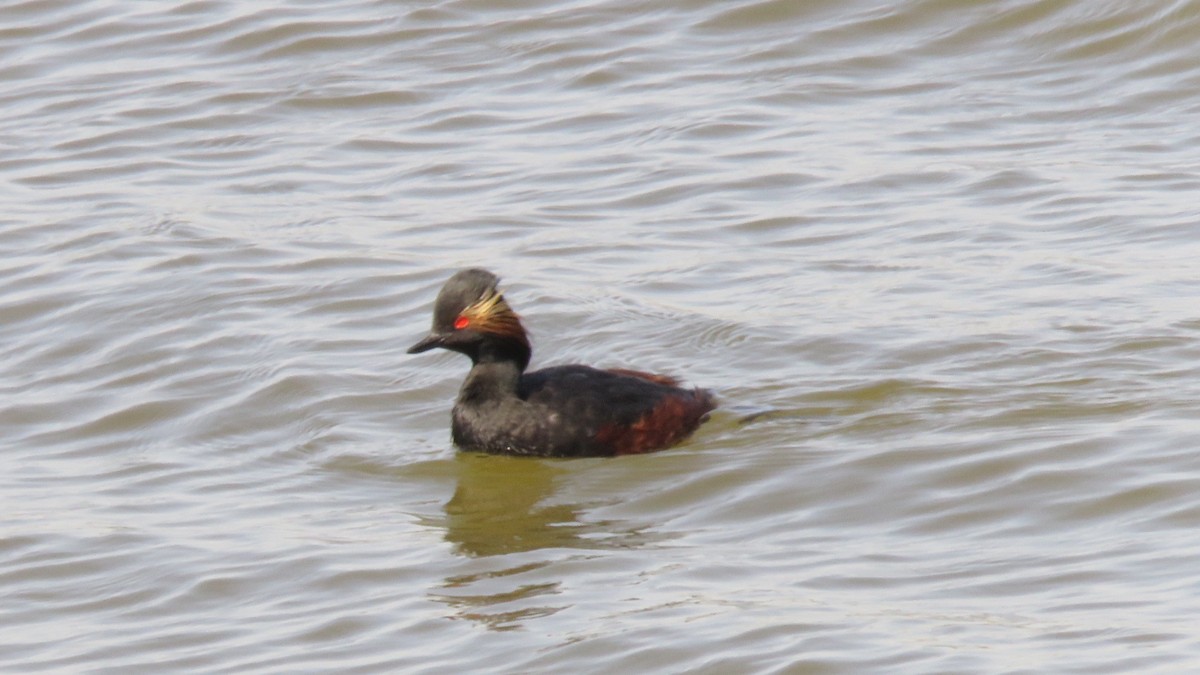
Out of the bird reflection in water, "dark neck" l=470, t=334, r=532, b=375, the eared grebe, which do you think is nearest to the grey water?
the bird reflection in water

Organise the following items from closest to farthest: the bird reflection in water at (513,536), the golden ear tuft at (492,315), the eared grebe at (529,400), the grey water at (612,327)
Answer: the grey water at (612,327) < the bird reflection in water at (513,536) < the eared grebe at (529,400) < the golden ear tuft at (492,315)

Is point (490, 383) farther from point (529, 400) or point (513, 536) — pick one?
point (513, 536)

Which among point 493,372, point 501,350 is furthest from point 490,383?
point 501,350

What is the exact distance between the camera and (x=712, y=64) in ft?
46.0

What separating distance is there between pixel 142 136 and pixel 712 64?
3.96 metres

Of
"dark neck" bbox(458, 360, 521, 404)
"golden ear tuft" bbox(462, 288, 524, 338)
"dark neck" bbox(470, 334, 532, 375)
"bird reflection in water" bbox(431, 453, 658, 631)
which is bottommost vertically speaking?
"bird reflection in water" bbox(431, 453, 658, 631)

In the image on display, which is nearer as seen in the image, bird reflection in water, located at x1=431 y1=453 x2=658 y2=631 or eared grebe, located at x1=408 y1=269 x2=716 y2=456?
bird reflection in water, located at x1=431 y1=453 x2=658 y2=631

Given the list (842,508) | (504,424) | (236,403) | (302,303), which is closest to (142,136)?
(302,303)

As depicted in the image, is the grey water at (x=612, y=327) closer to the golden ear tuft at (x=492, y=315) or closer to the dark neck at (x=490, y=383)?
the dark neck at (x=490, y=383)

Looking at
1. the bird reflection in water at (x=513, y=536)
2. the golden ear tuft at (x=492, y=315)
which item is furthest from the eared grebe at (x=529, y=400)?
the bird reflection in water at (x=513, y=536)

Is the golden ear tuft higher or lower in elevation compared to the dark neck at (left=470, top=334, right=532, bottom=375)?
higher

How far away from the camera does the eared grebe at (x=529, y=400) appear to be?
28.6ft

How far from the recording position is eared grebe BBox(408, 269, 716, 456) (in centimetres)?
871

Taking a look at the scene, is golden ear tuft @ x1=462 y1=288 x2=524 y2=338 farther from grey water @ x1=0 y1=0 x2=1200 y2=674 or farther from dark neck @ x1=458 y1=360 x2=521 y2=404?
grey water @ x1=0 y1=0 x2=1200 y2=674
